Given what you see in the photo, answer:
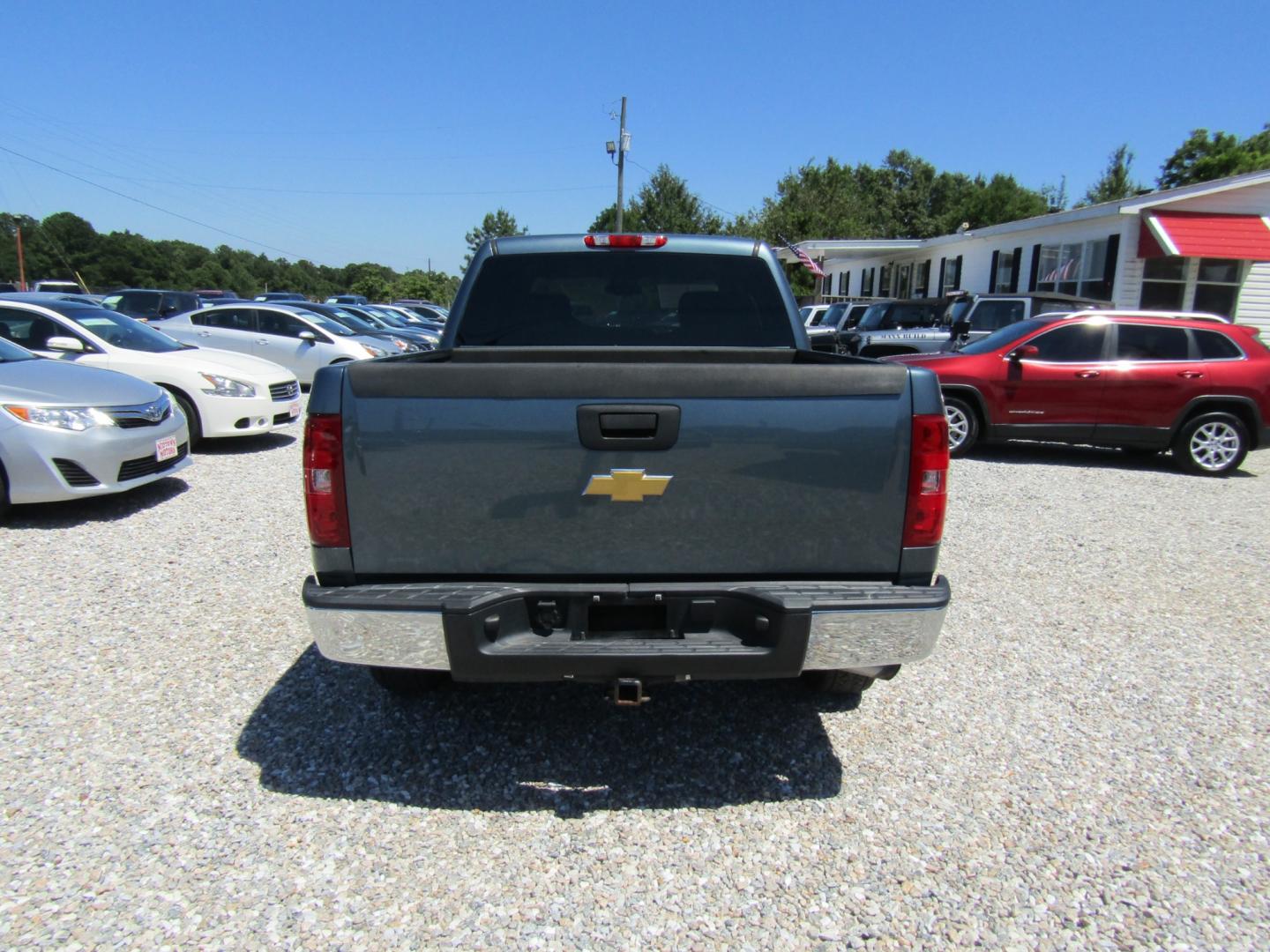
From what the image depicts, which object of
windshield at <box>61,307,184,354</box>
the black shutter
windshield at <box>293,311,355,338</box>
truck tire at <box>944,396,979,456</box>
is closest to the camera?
windshield at <box>61,307,184,354</box>

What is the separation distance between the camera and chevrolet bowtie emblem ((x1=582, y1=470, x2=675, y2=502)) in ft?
8.29

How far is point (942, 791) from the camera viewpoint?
2990mm

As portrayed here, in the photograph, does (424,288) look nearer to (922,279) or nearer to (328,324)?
(922,279)

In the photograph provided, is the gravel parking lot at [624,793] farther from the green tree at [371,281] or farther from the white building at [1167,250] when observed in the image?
the green tree at [371,281]

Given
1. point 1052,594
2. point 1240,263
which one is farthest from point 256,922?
point 1240,263

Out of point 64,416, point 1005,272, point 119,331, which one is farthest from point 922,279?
point 64,416

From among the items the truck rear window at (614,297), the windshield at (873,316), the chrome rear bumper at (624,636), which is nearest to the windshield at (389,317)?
the windshield at (873,316)

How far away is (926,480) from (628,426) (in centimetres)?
93

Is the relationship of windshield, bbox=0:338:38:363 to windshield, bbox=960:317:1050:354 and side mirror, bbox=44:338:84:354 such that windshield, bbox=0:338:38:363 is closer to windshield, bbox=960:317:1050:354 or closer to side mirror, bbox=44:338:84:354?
side mirror, bbox=44:338:84:354

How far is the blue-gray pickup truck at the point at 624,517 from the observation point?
2.49 m

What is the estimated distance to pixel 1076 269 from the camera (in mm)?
20281

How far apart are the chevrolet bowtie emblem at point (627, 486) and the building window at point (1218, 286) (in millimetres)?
20808

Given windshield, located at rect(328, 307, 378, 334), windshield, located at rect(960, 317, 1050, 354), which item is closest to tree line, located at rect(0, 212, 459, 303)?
windshield, located at rect(328, 307, 378, 334)

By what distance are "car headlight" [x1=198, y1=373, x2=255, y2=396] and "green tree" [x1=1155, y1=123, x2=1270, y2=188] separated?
1925 inches
